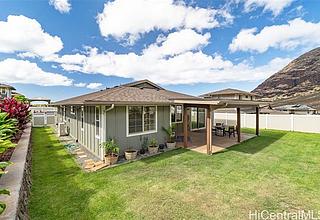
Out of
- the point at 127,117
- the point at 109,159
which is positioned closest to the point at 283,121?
the point at 127,117

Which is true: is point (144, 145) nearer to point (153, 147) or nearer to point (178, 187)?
point (153, 147)

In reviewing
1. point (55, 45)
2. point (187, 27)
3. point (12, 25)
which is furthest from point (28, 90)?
point (187, 27)

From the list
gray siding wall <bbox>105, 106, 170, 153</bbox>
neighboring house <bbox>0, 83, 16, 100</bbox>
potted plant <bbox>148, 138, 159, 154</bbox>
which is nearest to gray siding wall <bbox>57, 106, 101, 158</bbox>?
gray siding wall <bbox>105, 106, 170, 153</bbox>

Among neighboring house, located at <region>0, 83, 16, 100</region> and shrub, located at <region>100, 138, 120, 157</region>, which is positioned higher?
neighboring house, located at <region>0, 83, 16, 100</region>

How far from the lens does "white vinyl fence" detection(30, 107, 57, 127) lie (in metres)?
20.1

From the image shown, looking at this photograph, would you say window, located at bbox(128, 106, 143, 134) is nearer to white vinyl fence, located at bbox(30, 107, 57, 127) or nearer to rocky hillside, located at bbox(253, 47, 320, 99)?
white vinyl fence, located at bbox(30, 107, 57, 127)

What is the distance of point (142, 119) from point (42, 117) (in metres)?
17.2

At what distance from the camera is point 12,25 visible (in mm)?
11156

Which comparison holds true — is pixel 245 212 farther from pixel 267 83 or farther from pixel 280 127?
pixel 267 83

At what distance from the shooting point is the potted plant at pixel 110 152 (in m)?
7.06

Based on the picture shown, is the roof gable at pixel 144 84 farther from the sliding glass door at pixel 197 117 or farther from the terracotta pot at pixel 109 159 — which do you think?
the terracotta pot at pixel 109 159

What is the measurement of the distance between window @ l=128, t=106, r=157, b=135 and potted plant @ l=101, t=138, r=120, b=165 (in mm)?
1121

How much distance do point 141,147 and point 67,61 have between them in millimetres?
24181

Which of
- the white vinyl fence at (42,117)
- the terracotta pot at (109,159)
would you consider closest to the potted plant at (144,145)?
the terracotta pot at (109,159)
